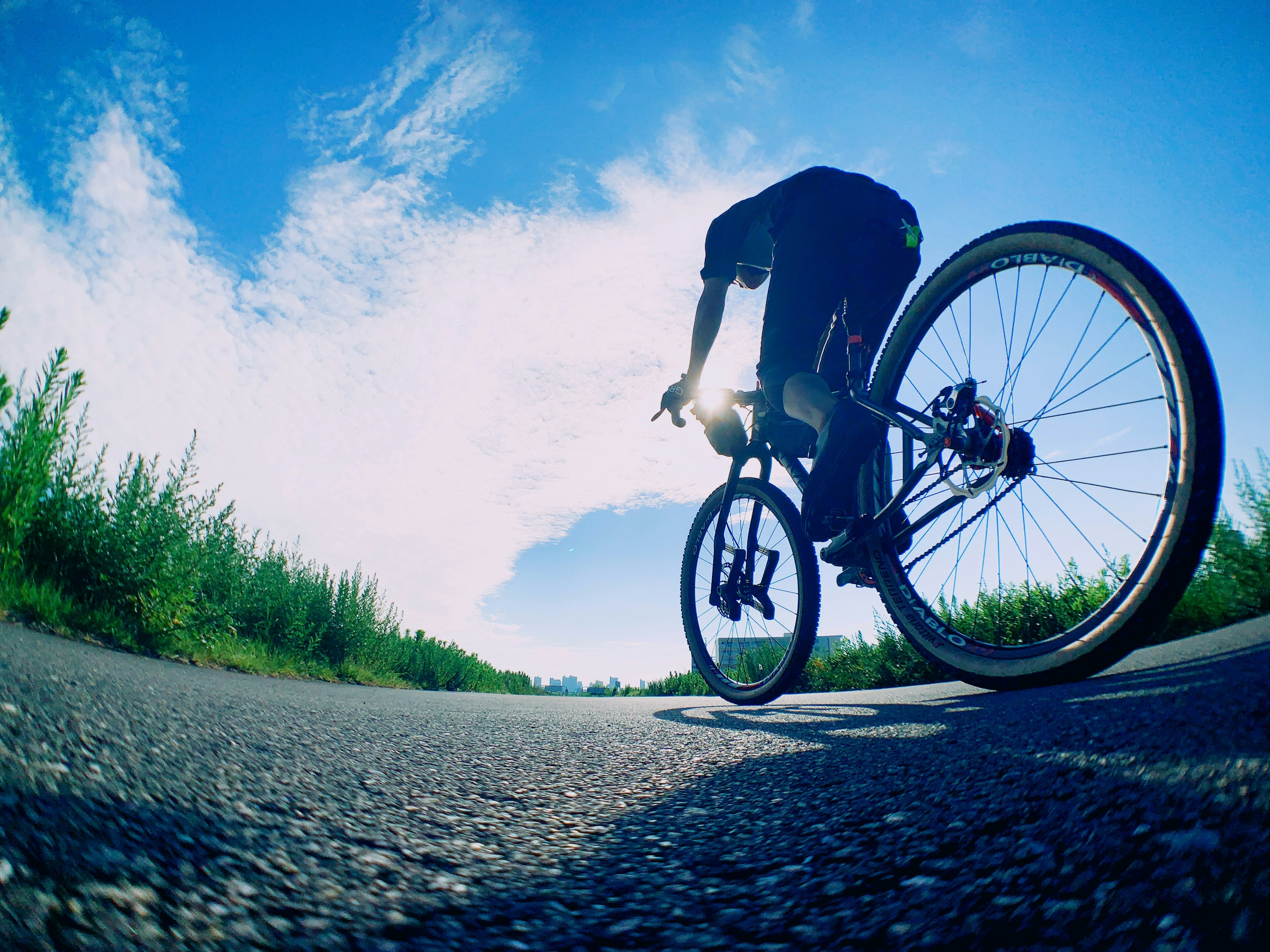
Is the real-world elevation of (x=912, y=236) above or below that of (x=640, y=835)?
above

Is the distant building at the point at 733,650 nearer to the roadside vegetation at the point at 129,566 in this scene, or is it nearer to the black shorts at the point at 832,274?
the black shorts at the point at 832,274

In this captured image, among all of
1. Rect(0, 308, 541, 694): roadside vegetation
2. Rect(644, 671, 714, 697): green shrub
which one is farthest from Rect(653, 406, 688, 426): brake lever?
Rect(644, 671, 714, 697): green shrub

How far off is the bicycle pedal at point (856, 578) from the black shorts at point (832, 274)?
0.85 metres

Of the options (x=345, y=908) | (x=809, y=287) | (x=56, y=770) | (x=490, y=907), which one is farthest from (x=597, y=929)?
(x=809, y=287)

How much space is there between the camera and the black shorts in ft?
9.02

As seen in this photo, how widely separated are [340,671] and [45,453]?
345 cm

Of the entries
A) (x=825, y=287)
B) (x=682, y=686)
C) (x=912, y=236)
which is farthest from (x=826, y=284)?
(x=682, y=686)

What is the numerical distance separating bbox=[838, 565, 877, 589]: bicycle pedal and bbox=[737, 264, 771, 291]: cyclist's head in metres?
1.85

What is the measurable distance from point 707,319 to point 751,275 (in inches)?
19.6

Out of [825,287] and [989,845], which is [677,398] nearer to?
[825,287]

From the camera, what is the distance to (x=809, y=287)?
9.23ft

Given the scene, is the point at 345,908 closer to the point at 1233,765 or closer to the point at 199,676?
the point at 1233,765

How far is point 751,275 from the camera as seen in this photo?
11.6ft

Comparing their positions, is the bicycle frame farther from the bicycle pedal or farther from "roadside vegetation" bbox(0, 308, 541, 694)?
"roadside vegetation" bbox(0, 308, 541, 694)
